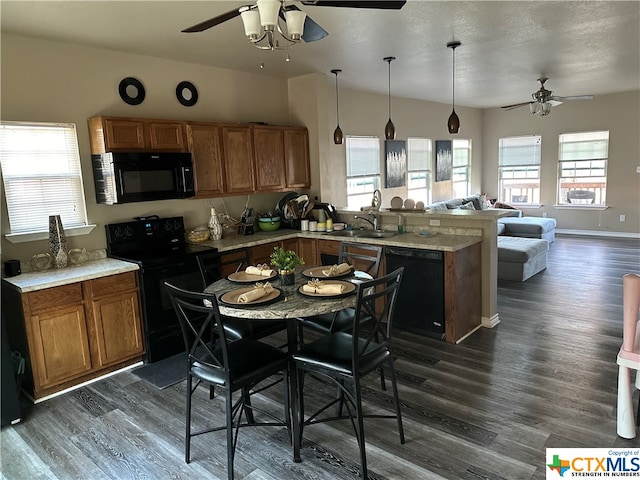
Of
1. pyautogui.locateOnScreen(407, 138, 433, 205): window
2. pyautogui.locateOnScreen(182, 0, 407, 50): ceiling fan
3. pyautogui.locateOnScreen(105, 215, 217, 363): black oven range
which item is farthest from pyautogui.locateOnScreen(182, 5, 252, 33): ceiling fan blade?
pyautogui.locateOnScreen(407, 138, 433, 205): window

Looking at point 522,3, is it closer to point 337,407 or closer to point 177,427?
point 337,407

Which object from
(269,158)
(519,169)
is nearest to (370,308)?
(269,158)

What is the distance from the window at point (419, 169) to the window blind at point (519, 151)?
98.5 inches

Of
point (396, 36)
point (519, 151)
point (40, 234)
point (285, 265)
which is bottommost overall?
point (285, 265)

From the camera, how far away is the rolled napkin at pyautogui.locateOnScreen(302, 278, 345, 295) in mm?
2488

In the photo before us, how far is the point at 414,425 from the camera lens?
2746 mm

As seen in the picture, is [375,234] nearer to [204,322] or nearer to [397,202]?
[397,202]

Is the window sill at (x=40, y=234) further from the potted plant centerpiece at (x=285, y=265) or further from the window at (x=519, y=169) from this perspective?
the window at (x=519, y=169)

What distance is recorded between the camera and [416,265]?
4.05 meters

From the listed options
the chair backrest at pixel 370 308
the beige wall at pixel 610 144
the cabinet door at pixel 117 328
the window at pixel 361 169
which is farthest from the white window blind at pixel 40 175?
the beige wall at pixel 610 144

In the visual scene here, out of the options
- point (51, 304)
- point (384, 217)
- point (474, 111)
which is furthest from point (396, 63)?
point (474, 111)

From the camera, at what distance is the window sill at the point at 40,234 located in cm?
348

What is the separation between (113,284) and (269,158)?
2.18 meters

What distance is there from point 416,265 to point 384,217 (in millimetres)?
1002
